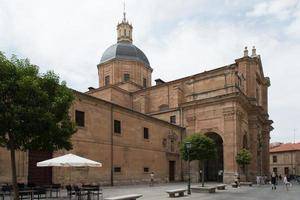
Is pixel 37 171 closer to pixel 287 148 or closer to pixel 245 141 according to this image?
pixel 245 141

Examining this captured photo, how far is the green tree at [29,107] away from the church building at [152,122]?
28.2 feet

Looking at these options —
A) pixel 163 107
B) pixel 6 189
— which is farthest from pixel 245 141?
pixel 6 189

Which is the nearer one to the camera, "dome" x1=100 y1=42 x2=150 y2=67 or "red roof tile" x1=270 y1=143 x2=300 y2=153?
"dome" x1=100 y1=42 x2=150 y2=67

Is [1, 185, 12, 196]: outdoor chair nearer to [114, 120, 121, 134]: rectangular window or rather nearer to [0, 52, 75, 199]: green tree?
[0, 52, 75, 199]: green tree

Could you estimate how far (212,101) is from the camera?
4153 cm

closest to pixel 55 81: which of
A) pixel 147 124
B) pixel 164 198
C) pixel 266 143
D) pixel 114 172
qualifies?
pixel 164 198

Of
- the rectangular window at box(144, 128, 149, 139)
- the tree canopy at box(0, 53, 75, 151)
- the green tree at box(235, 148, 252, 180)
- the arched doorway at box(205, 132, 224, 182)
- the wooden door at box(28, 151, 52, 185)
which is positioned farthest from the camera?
the arched doorway at box(205, 132, 224, 182)

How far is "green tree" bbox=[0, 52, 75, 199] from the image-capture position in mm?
13266

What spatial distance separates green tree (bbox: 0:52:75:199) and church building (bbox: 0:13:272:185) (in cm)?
860

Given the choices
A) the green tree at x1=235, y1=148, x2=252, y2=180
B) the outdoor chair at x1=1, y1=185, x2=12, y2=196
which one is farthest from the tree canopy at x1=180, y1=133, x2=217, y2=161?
the outdoor chair at x1=1, y1=185, x2=12, y2=196

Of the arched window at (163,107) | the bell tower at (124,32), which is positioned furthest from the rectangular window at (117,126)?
the bell tower at (124,32)

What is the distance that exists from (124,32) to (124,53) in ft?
20.3

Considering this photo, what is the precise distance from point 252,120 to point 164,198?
100 ft

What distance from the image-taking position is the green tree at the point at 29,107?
1327 centimetres
